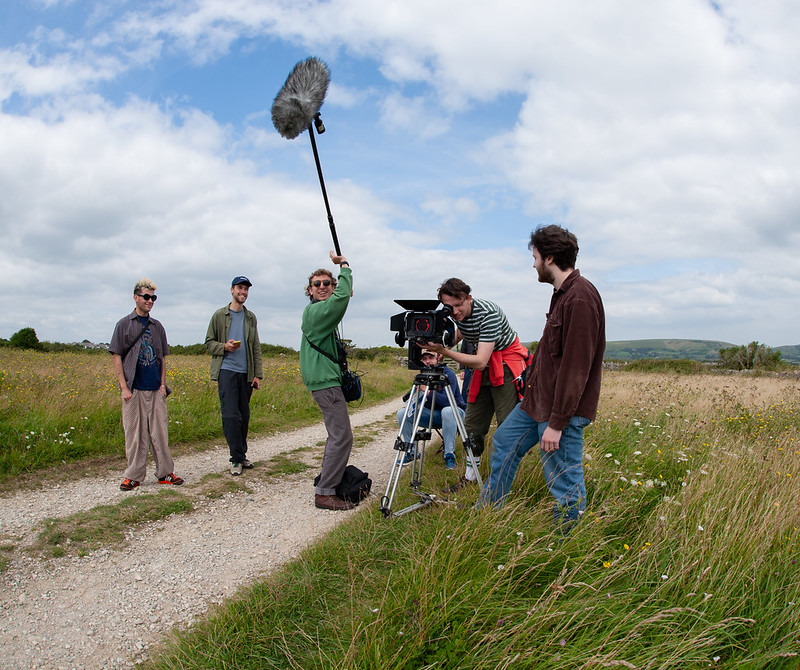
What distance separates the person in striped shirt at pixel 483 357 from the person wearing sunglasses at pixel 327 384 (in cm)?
113

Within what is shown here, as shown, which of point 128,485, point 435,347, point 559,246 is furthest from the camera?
point 128,485

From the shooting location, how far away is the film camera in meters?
3.99

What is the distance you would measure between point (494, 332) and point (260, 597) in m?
2.82

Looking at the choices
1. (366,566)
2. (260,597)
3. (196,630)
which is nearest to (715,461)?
(366,566)

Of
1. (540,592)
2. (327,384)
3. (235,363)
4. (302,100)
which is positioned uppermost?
(302,100)

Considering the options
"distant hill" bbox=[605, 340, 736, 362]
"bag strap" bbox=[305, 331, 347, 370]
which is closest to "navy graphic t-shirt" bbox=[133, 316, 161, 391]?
"bag strap" bbox=[305, 331, 347, 370]

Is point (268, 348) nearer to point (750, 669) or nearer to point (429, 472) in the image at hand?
point (429, 472)

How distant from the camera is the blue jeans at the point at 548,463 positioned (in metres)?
3.25

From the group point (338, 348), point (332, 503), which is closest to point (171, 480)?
point (332, 503)

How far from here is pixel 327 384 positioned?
A: 490cm

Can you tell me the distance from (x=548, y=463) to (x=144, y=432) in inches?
177

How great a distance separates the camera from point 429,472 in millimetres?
5742

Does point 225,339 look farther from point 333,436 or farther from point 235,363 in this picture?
point 333,436

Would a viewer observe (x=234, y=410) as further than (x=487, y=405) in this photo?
Yes
